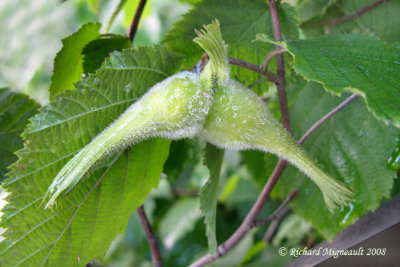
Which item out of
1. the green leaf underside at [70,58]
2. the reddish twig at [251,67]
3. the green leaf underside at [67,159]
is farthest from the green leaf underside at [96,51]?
the reddish twig at [251,67]

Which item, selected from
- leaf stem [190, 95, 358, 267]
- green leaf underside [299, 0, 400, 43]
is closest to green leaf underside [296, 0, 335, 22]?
green leaf underside [299, 0, 400, 43]

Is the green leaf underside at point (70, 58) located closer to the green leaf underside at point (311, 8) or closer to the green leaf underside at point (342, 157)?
the green leaf underside at point (342, 157)

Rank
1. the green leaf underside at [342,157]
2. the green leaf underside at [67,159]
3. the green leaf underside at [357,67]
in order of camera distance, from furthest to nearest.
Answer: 1. the green leaf underside at [342,157]
2. the green leaf underside at [67,159]
3. the green leaf underside at [357,67]

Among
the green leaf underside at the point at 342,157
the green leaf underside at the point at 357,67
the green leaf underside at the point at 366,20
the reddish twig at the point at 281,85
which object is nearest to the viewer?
the green leaf underside at the point at 357,67

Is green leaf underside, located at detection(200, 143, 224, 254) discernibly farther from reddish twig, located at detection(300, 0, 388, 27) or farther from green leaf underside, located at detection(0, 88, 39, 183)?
reddish twig, located at detection(300, 0, 388, 27)

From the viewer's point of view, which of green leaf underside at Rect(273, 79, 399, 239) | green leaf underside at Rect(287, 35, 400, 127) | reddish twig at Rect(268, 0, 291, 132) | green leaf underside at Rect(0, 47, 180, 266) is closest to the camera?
green leaf underside at Rect(287, 35, 400, 127)
